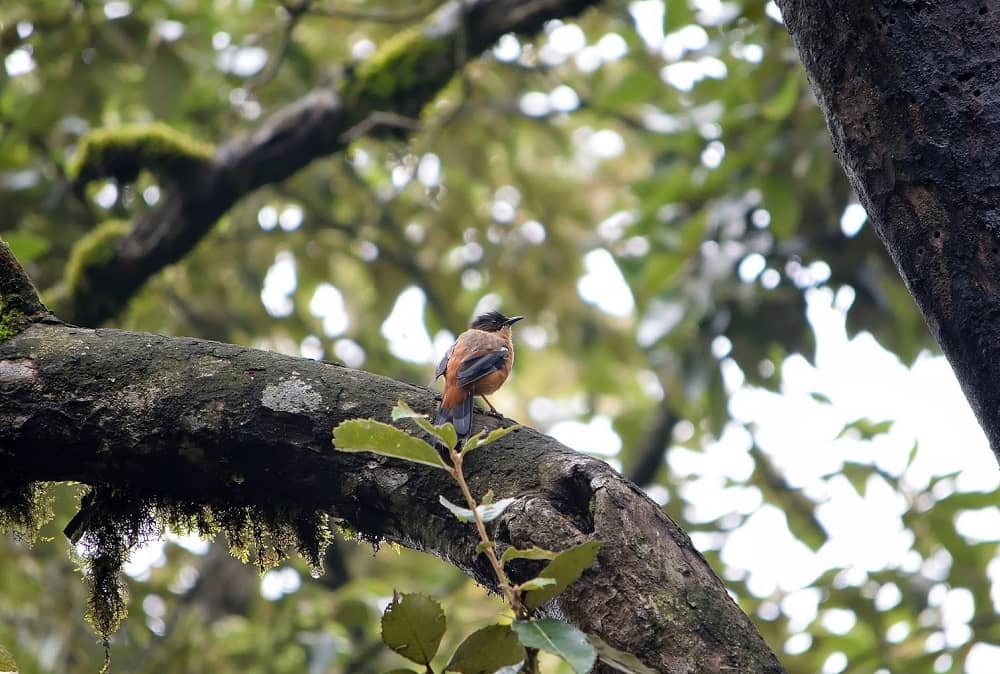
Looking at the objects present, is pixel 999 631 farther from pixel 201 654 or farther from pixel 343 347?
pixel 343 347

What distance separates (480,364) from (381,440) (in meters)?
2.66

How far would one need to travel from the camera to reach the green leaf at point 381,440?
179 centimetres

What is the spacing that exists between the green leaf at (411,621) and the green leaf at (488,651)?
5cm

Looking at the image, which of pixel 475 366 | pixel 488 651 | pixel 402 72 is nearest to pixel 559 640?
pixel 488 651

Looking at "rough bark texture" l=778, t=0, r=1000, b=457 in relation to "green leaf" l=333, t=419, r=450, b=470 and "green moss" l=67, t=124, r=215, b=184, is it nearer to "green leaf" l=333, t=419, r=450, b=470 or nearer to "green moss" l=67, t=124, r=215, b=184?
"green leaf" l=333, t=419, r=450, b=470

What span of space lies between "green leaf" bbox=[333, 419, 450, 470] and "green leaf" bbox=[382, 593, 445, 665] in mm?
232

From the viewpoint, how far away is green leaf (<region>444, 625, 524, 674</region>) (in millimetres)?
1771

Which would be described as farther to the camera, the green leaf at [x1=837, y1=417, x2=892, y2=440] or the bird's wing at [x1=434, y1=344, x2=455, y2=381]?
the green leaf at [x1=837, y1=417, x2=892, y2=440]

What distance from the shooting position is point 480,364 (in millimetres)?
4465

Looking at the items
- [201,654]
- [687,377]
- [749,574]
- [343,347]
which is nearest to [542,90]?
[343,347]

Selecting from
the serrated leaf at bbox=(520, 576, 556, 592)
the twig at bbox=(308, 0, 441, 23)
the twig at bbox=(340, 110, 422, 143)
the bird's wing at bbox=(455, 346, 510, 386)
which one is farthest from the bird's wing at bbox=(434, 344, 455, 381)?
the serrated leaf at bbox=(520, 576, 556, 592)

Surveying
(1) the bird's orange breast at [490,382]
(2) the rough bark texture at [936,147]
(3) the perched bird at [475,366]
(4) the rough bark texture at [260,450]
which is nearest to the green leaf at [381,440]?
(4) the rough bark texture at [260,450]

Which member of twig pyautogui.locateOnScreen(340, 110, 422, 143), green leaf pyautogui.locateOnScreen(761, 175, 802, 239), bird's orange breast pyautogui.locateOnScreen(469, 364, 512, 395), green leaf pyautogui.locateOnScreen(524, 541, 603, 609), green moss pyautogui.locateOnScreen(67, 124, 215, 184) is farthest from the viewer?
green moss pyautogui.locateOnScreen(67, 124, 215, 184)

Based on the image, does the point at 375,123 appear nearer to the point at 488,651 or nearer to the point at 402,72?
the point at 402,72
